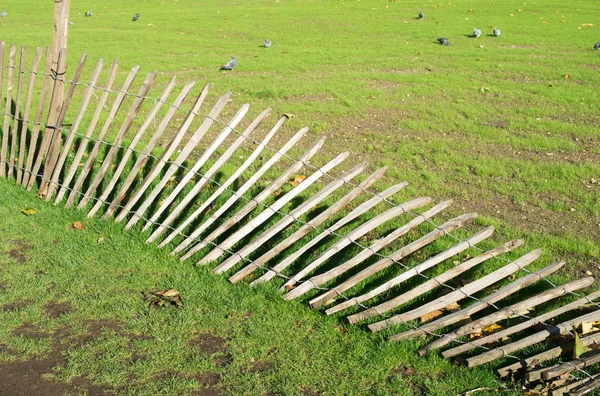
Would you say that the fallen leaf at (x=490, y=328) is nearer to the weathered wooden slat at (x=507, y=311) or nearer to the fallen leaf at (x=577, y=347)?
the weathered wooden slat at (x=507, y=311)

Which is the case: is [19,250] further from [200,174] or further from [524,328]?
[524,328]

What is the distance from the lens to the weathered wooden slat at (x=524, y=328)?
4.11 meters

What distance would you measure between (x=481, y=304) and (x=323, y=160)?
161 inches

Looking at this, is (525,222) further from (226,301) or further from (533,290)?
(226,301)

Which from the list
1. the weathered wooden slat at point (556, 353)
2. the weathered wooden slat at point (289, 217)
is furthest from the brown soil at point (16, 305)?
the weathered wooden slat at point (556, 353)

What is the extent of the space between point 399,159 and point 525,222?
2164mm

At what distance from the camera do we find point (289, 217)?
5.05 m

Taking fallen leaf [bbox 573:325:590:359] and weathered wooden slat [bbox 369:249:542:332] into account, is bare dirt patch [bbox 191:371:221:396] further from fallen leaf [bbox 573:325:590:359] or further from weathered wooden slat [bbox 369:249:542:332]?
fallen leaf [bbox 573:325:590:359]

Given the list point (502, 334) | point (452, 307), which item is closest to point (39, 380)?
point (452, 307)

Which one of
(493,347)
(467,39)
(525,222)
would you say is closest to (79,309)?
(493,347)

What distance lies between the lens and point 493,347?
442 centimetres

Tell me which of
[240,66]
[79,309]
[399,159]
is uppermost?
[399,159]

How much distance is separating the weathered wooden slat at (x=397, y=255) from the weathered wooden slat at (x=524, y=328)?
29.3 inches

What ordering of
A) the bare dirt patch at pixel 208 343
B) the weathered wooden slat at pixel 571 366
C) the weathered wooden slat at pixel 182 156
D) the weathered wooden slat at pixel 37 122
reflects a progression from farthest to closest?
the weathered wooden slat at pixel 37 122
the weathered wooden slat at pixel 182 156
the bare dirt patch at pixel 208 343
the weathered wooden slat at pixel 571 366
